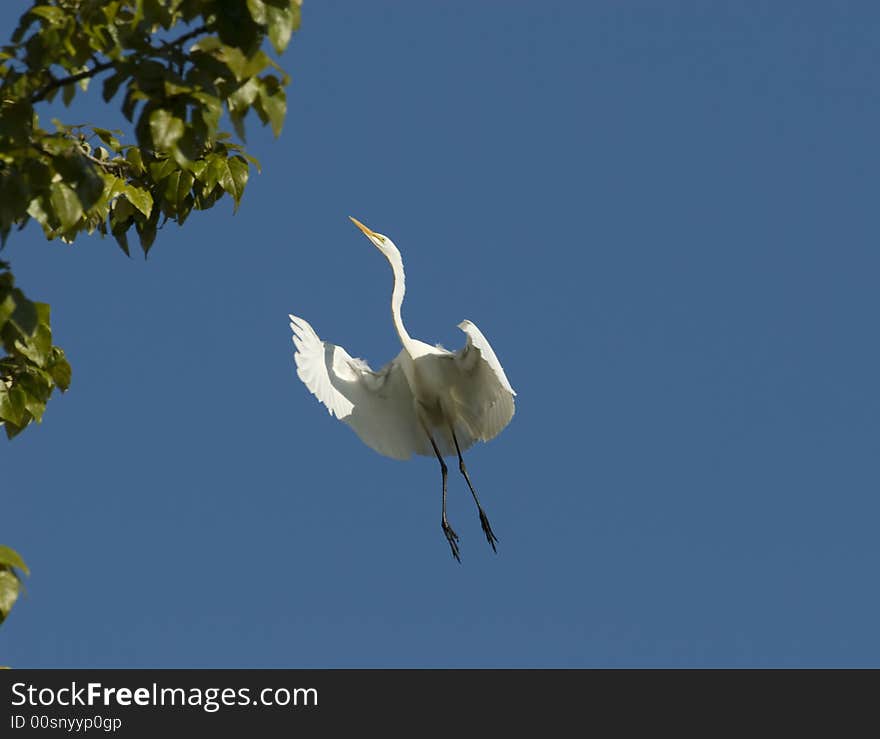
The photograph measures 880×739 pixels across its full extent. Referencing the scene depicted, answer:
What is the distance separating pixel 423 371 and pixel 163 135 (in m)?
7.64

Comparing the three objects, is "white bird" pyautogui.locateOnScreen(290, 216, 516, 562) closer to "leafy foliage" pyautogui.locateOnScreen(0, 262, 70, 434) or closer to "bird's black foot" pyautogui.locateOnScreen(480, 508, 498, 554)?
"bird's black foot" pyautogui.locateOnScreen(480, 508, 498, 554)

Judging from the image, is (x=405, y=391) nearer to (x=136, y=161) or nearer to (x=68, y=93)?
(x=136, y=161)

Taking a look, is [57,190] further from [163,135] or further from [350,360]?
[350,360]

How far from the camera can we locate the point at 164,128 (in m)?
4.77

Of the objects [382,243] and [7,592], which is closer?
[7,592]

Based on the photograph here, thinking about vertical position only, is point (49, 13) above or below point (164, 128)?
above

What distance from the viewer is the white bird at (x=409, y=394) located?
39.9 ft

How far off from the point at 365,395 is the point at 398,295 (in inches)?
41.0

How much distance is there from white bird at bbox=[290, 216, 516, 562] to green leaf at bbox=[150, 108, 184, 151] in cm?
702

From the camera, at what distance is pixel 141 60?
4852mm

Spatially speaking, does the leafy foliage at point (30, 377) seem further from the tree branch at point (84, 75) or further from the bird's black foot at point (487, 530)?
the bird's black foot at point (487, 530)

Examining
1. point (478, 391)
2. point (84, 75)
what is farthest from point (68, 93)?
point (478, 391)

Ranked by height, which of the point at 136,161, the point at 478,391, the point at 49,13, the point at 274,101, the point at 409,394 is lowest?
the point at 274,101

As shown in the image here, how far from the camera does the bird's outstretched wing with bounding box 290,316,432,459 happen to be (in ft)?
40.3
